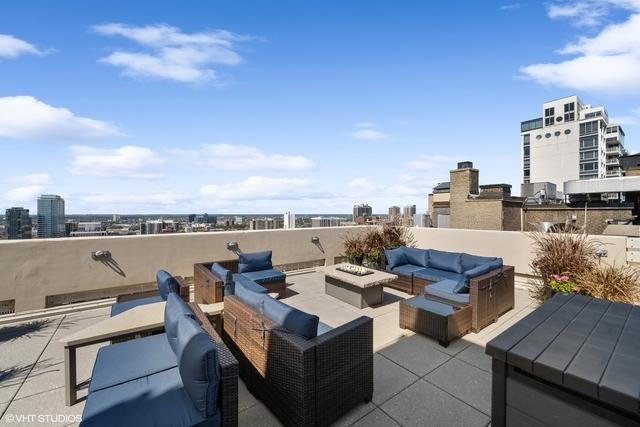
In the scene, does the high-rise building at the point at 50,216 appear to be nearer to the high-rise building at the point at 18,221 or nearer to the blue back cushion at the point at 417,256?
the high-rise building at the point at 18,221

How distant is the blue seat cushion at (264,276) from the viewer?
5098 mm

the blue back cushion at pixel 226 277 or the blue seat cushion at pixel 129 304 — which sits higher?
the blue back cushion at pixel 226 277

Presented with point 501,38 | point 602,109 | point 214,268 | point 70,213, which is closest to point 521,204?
point 501,38

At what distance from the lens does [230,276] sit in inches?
168

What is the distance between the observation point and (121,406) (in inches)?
66.6

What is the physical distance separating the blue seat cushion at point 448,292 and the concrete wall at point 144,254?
2702 millimetres

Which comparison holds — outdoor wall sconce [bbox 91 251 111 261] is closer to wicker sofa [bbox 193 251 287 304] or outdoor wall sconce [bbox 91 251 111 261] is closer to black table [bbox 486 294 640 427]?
wicker sofa [bbox 193 251 287 304]

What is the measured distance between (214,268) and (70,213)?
18.7ft

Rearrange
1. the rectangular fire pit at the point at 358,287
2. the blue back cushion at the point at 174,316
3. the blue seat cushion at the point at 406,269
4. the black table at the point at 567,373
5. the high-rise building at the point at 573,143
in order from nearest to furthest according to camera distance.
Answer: the black table at the point at 567,373
the blue back cushion at the point at 174,316
the rectangular fire pit at the point at 358,287
the blue seat cushion at the point at 406,269
the high-rise building at the point at 573,143

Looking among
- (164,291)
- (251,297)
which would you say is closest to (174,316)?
(251,297)

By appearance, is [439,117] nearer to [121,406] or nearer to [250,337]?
[250,337]

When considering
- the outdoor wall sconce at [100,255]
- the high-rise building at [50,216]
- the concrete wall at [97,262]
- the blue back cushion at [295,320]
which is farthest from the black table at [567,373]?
the high-rise building at [50,216]

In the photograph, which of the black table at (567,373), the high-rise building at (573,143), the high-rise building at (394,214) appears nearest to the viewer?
the black table at (567,373)

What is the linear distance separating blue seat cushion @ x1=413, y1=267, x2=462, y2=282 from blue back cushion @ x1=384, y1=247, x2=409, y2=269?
0.55m
